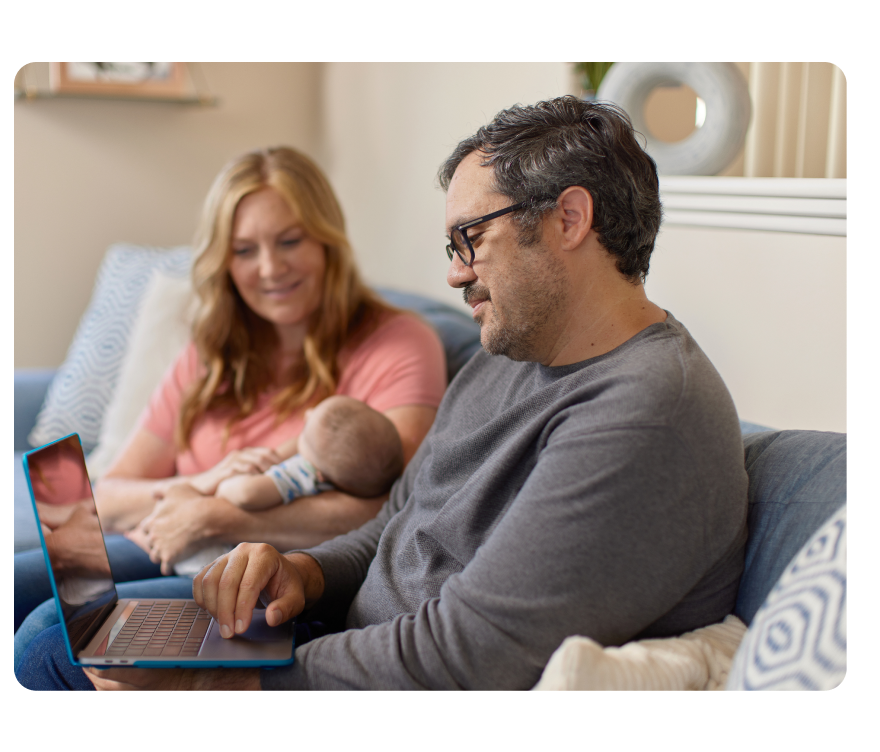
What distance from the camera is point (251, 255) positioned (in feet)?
5.65

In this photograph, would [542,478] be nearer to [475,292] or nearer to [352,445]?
[475,292]

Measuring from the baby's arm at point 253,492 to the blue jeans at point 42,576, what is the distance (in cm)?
17

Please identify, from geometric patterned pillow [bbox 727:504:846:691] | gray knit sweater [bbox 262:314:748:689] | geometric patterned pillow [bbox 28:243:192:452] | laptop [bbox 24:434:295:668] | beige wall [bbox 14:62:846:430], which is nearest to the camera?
Result: geometric patterned pillow [bbox 727:504:846:691]

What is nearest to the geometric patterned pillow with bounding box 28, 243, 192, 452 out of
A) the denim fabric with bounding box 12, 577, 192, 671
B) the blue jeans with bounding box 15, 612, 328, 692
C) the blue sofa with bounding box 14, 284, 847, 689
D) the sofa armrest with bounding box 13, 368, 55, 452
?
the sofa armrest with bounding box 13, 368, 55, 452

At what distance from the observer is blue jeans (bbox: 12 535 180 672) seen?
1.32 meters

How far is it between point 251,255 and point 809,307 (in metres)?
1.16

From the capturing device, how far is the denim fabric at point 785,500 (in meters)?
0.84

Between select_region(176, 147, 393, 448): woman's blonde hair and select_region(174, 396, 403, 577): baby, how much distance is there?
26cm

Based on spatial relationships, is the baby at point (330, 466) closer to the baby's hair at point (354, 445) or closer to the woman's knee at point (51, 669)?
the baby's hair at point (354, 445)

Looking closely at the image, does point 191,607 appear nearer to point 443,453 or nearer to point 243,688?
point 243,688

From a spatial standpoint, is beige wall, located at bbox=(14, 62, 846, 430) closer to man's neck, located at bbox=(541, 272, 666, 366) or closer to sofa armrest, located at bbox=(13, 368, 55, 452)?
sofa armrest, located at bbox=(13, 368, 55, 452)

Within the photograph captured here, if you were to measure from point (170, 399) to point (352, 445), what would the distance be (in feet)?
2.14

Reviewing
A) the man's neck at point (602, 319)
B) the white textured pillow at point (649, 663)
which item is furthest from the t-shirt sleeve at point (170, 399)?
the white textured pillow at point (649, 663)

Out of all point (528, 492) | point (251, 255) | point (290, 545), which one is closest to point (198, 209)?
point (251, 255)
